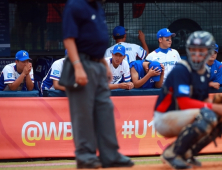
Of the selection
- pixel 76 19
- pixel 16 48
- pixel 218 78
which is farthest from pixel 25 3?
pixel 76 19

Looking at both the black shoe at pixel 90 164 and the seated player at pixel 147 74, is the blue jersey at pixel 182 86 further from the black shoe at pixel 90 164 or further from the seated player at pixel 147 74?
the seated player at pixel 147 74

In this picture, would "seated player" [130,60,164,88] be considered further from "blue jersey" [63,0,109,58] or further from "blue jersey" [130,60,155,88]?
"blue jersey" [63,0,109,58]

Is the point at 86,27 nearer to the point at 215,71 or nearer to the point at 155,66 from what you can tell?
the point at 155,66

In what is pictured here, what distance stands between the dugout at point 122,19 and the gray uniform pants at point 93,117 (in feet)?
19.4

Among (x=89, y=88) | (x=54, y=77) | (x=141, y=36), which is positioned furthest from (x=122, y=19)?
(x=89, y=88)

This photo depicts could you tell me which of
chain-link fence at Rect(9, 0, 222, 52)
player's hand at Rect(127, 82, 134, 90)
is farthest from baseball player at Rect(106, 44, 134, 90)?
chain-link fence at Rect(9, 0, 222, 52)

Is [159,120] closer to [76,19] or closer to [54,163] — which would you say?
[76,19]

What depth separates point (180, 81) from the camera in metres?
4.55

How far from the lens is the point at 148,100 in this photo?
809cm

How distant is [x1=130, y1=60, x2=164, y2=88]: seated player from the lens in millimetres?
8148

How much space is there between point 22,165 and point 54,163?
50 cm

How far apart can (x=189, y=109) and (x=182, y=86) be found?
0.25 meters

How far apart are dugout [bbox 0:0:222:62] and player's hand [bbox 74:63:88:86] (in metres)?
6.17

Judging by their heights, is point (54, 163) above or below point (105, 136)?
below
